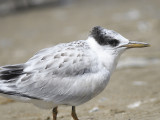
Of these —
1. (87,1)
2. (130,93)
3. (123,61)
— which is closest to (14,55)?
(123,61)

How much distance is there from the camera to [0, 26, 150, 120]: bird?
4102 millimetres

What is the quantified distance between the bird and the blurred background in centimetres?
70

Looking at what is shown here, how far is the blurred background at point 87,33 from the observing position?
17.1 ft

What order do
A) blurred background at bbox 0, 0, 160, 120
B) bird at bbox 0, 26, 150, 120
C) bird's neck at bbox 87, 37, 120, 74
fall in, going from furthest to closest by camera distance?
blurred background at bbox 0, 0, 160, 120
bird's neck at bbox 87, 37, 120, 74
bird at bbox 0, 26, 150, 120

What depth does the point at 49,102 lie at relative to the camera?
4.13 metres

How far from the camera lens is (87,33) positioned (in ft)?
29.3

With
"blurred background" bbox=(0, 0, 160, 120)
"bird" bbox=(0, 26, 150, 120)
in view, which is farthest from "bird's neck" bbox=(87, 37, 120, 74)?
"blurred background" bbox=(0, 0, 160, 120)

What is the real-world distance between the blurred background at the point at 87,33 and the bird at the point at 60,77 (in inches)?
27.7

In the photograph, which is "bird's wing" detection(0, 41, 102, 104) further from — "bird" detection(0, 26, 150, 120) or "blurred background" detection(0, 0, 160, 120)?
"blurred background" detection(0, 0, 160, 120)

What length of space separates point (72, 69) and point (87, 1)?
8.92 m

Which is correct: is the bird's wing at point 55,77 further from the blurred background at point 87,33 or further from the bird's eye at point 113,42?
the blurred background at point 87,33

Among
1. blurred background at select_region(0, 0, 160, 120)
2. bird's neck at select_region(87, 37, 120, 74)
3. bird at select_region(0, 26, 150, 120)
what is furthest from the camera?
blurred background at select_region(0, 0, 160, 120)

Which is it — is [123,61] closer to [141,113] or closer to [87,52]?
[141,113]

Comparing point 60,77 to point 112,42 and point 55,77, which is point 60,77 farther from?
point 112,42
